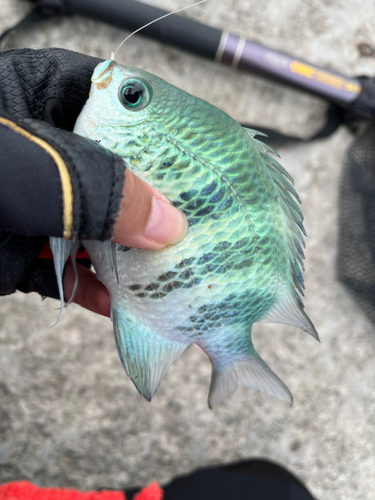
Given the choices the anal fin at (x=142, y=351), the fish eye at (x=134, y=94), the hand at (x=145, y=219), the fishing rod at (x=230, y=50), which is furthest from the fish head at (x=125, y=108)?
the fishing rod at (x=230, y=50)

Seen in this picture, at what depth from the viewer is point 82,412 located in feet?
3.59

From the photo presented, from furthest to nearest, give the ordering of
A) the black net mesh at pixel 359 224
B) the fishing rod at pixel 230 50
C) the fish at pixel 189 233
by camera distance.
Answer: the black net mesh at pixel 359 224
the fishing rod at pixel 230 50
the fish at pixel 189 233

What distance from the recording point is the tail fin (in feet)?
2.18

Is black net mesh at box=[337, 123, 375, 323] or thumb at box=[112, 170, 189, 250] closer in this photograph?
thumb at box=[112, 170, 189, 250]

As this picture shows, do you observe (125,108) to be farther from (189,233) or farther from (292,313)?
(292,313)

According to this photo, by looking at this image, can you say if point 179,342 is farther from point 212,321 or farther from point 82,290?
point 82,290

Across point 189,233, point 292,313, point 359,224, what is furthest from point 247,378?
point 359,224

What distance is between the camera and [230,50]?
3.58ft

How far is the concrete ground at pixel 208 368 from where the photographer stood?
1075mm

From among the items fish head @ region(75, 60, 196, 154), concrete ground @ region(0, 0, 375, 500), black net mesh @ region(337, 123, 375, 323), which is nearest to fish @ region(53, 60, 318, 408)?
fish head @ region(75, 60, 196, 154)

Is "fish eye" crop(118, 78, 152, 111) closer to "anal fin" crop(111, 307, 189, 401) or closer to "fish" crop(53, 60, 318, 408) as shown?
"fish" crop(53, 60, 318, 408)

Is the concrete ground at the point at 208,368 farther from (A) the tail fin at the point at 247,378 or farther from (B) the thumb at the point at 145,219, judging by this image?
(B) the thumb at the point at 145,219

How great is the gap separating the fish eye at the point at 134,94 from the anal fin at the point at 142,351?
331 mm

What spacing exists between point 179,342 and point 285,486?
63 centimetres
